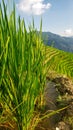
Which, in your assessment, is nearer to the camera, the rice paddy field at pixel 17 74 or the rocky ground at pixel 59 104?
the rice paddy field at pixel 17 74

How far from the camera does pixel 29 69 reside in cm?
364

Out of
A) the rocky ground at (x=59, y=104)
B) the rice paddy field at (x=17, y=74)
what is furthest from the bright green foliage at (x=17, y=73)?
the rocky ground at (x=59, y=104)

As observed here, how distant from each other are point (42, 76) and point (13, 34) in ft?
3.31

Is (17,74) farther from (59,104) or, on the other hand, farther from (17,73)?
(59,104)

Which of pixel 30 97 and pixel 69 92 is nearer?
pixel 30 97

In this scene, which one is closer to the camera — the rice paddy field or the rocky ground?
the rice paddy field

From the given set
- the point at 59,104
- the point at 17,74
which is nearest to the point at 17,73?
the point at 17,74

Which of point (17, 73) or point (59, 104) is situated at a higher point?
point (17, 73)

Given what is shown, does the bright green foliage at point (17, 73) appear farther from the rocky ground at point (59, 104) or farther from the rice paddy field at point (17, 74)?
the rocky ground at point (59, 104)

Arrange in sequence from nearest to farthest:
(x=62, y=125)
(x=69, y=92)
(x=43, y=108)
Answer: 1. (x=62, y=125)
2. (x=43, y=108)
3. (x=69, y=92)

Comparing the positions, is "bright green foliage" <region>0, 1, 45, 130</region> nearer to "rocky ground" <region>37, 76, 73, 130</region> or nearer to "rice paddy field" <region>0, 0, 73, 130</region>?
"rice paddy field" <region>0, 0, 73, 130</region>

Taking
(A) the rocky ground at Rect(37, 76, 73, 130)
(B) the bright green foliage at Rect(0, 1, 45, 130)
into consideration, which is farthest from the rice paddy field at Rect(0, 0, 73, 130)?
(A) the rocky ground at Rect(37, 76, 73, 130)

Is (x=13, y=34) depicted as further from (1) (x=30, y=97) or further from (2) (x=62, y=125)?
(2) (x=62, y=125)

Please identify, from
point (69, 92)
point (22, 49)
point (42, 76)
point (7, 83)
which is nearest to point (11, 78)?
point (7, 83)
